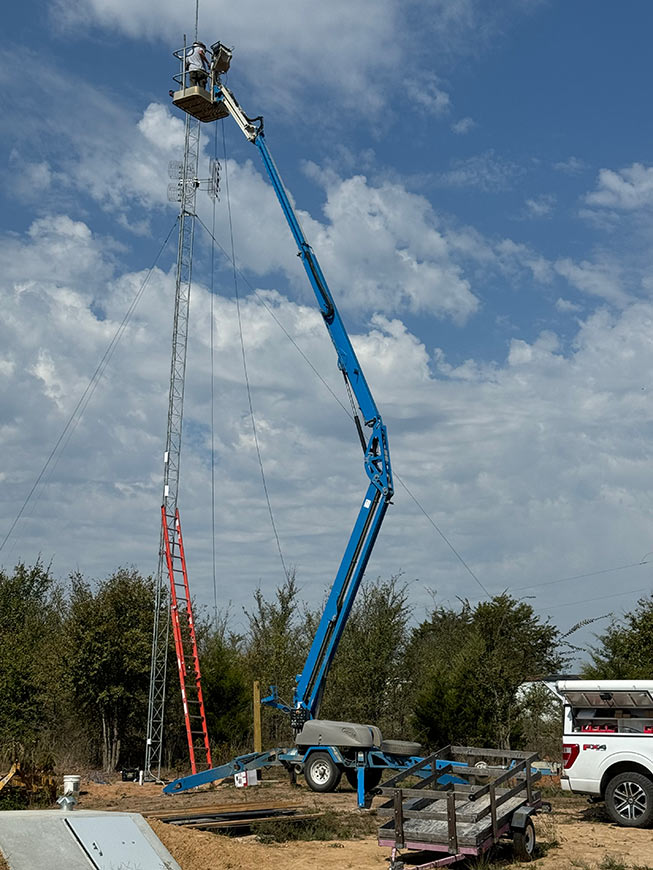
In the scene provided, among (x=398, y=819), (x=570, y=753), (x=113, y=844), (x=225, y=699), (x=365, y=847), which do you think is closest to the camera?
(x=113, y=844)

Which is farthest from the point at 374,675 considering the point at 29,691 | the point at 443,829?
the point at 443,829

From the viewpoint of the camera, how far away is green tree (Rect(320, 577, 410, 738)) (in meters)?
29.0

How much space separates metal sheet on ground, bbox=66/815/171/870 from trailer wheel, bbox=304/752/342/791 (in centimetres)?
886

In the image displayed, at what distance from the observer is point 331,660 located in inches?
798

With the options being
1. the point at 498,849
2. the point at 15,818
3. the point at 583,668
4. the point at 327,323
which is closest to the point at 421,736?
the point at 583,668

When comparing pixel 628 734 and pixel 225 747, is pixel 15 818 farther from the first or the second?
pixel 225 747

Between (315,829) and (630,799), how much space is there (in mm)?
5016

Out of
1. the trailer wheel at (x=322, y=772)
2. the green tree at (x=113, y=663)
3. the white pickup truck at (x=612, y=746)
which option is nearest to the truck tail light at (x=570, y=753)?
the white pickup truck at (x=612, y=746)

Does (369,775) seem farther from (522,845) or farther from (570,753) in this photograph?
(522,845)

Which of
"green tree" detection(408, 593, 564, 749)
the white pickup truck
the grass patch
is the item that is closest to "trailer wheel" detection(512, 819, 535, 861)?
the white pickup truck

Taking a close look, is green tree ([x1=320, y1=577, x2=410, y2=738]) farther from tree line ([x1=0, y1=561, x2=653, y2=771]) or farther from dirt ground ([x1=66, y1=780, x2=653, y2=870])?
dirt ground ([x1=66, y1=780, x2=653, y2=870])

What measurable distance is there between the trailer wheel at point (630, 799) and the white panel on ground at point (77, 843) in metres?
7.43

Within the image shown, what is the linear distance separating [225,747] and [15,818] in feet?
66.5

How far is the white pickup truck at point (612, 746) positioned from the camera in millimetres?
14273
